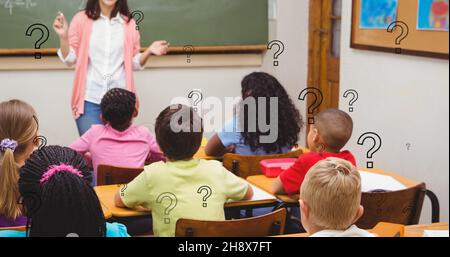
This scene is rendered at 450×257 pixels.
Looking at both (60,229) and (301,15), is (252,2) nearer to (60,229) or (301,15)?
(301,15)

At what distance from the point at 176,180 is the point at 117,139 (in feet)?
2.38

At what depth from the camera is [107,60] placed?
2869 millimetres

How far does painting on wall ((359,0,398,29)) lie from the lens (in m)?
2.37

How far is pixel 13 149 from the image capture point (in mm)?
1494

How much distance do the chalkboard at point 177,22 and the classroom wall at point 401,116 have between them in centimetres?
141

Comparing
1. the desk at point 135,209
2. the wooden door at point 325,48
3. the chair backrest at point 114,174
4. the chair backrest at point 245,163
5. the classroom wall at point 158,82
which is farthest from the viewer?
the classroom wall at point 158,82

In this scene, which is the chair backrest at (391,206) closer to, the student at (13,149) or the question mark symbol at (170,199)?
the question mark symbol at (170,199)

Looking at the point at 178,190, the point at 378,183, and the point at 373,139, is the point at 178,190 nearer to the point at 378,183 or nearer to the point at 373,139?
the point at 378,183

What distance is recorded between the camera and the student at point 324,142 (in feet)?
5.96

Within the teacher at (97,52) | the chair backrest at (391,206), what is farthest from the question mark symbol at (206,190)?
the teacher at (97,52)

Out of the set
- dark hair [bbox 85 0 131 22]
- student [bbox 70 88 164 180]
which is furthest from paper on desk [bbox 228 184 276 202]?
dark hair [bbox 85 0 131 22]

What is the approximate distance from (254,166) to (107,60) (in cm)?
106
